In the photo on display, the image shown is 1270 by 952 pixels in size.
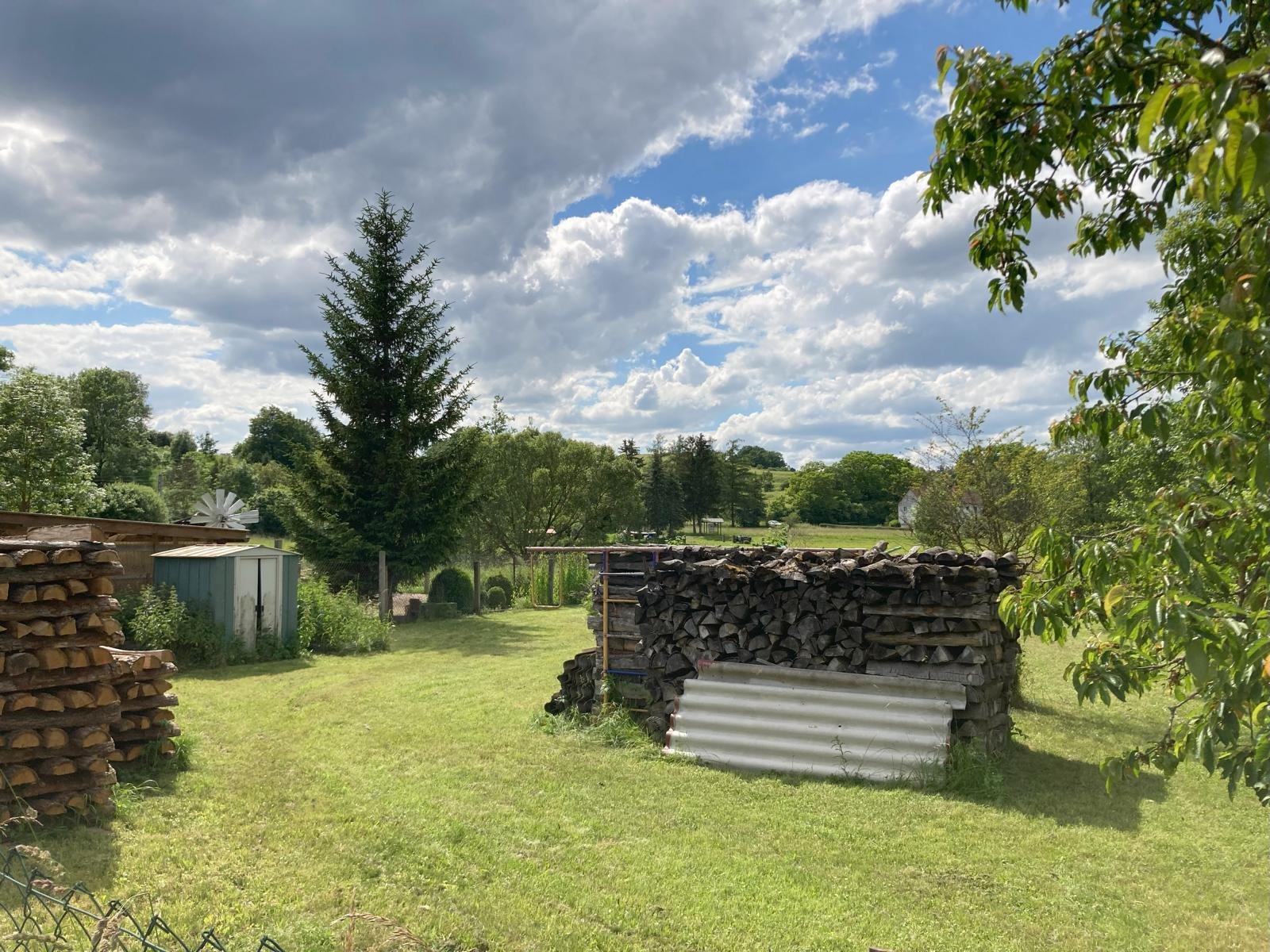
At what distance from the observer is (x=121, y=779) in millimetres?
6367

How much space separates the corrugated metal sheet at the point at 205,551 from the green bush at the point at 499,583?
418 inches

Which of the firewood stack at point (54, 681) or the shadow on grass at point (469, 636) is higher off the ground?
the firewood stack at point (54, 681)

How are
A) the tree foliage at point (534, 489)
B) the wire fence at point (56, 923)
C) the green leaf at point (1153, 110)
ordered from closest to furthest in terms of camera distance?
the green leaf at point (1153, 110)
the wire fence at point (56, 923)
the tree foliage at point (534, 489)

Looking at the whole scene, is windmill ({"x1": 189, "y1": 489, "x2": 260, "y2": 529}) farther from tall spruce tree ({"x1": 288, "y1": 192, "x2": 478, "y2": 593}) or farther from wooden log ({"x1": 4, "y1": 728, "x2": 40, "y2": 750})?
wooden log ({"x1": 4, "y1": 728, "x2": 40, "y2": 750})

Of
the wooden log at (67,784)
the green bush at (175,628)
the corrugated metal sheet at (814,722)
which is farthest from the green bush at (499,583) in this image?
the wooden log at (67,784)

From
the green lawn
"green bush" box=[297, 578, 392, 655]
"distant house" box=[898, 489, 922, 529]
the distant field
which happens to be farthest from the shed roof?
the distant field

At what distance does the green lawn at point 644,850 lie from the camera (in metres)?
4.42

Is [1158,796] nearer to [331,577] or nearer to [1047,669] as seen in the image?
[1047,669]

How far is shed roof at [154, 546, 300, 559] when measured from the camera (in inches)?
508

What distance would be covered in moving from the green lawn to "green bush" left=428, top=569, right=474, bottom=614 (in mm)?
12815

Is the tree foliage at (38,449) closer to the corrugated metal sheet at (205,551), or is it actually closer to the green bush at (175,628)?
the corrugated metal sheet at (205,551)

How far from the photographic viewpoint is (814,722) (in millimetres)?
7664

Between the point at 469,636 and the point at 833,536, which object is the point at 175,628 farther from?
the point at 833,536

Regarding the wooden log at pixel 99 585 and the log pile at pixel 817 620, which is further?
the log pile at pixel 817 620
